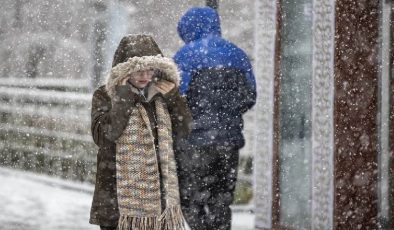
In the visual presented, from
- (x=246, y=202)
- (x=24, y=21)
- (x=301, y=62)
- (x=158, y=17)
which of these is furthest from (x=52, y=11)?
(x=301, y=62)

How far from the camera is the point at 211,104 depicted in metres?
5.57

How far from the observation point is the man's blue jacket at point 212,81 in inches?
216

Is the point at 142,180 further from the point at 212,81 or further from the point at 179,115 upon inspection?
the point at 212,81

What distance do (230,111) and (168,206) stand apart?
130cm

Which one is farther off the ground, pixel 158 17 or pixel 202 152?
pixel 158 17

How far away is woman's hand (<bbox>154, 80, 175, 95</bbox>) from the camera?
451 cm

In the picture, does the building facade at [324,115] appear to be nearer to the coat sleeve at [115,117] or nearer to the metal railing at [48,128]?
the coat sleeve at [115,117]

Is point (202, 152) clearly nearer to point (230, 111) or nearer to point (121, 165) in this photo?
point (230, 111)

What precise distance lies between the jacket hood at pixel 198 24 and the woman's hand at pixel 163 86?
1.13 metres

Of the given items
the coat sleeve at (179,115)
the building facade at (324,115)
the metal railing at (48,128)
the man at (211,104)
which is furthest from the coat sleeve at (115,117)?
the metal railing at (48,128)

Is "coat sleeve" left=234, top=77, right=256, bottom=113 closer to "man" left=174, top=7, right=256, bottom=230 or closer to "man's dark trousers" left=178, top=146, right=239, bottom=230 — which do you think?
"man" left=174, top=7, right=256, bottom=230

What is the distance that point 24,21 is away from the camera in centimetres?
1229

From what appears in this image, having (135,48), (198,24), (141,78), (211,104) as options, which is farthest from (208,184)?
(135,48)

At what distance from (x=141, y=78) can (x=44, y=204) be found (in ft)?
13.4
